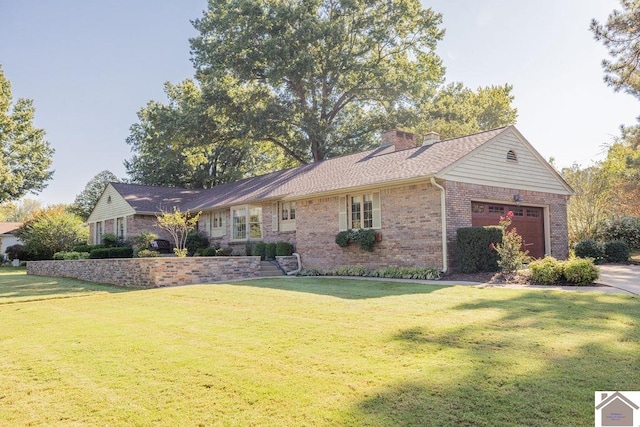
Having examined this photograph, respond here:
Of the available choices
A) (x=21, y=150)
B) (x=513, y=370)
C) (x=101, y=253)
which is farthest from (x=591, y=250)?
(x=21, y=150)

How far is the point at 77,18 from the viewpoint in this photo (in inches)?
537

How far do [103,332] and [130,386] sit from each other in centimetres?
261

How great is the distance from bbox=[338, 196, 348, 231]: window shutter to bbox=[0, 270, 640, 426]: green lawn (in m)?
8.08

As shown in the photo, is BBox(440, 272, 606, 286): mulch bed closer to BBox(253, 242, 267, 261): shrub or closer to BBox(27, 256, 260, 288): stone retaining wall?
BBox(27, 256, 260, 288): stone retaining wall

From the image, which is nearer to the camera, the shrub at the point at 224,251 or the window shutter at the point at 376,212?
the window shutter at the point at 376,212

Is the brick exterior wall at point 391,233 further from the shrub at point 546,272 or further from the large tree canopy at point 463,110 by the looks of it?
the large tree canopy at point 463,110

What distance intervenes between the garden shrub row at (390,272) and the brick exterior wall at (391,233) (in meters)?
0.38

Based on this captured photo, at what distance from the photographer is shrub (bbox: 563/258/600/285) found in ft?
33.1

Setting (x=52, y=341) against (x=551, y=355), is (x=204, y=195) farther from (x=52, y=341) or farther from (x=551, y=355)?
(x=551, y=355)

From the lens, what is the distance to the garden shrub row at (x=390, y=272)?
13.0m

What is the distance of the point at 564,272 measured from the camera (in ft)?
34.0

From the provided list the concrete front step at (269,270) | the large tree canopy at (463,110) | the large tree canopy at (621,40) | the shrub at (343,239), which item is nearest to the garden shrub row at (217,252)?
the concrete front step at (269,270)

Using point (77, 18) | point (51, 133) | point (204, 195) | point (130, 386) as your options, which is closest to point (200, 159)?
point (204, 195)

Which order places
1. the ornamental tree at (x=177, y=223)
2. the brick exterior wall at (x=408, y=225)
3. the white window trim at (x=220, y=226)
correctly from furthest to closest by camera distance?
the white window trim at (x=220, y=226) → the ornamental tree at (x=177, y=223) → the brick exterior wall at (x=408, y=225)
